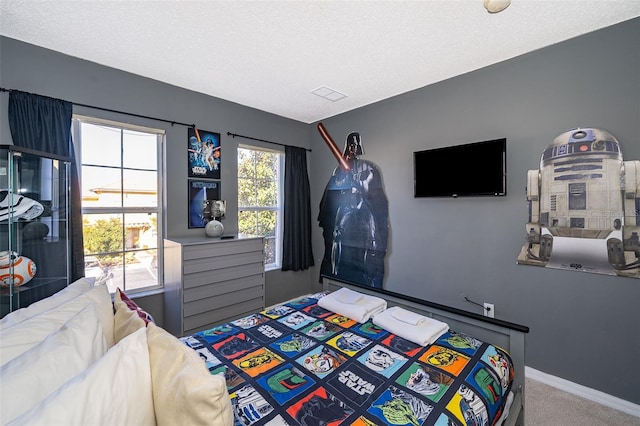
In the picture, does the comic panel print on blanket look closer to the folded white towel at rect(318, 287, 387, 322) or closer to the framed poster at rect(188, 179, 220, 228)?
the folded white towel at rect(318, 287, 387, 322)

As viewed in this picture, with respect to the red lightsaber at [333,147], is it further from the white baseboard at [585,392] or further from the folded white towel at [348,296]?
the white baseboard at [585,392]

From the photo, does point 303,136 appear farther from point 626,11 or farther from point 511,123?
point 626,11

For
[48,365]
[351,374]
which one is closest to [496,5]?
[351,374]

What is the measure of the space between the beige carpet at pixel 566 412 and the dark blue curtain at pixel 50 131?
3.57 metres

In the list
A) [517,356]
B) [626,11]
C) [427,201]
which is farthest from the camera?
[427,201]

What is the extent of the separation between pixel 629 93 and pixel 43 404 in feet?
10.5

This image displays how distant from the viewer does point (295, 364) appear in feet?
4.58

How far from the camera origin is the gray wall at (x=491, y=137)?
1886 millimetres

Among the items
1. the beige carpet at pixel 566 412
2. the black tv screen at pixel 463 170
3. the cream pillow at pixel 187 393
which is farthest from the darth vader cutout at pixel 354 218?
the cream pillow at pixel 187 393

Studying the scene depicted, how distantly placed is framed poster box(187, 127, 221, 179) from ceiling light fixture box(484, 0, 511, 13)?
2630 millimetres

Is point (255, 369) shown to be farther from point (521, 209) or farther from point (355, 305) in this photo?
point (521, 209)

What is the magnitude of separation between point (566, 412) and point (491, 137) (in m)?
2.08

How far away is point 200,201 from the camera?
9.81 feet

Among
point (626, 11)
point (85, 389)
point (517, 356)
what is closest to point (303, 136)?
point (626, 11)
